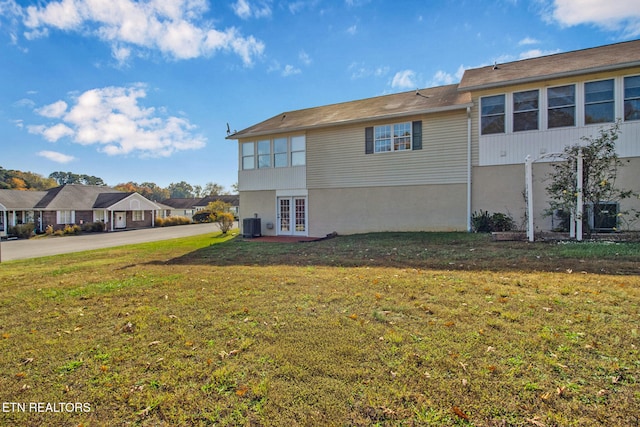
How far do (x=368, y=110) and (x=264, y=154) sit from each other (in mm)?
5755

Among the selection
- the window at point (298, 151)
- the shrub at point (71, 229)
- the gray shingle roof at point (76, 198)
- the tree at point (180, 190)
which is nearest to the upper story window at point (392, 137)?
the window at point (298, 151)

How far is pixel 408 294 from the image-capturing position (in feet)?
15.8

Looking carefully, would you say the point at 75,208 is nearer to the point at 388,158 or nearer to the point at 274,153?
the point at 274,153

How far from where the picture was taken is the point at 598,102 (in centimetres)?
1038

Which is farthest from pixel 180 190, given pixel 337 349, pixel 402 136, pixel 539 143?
pixel 337 349

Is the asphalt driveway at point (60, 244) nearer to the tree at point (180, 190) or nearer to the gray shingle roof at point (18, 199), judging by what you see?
the gray shingle roof at point (18, 199)

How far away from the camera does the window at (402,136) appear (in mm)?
13126

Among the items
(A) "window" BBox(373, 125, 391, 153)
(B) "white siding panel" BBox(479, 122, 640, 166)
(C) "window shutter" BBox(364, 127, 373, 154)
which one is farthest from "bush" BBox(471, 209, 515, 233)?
(C) "window shutter" BBox(364, 127, 373, 154)

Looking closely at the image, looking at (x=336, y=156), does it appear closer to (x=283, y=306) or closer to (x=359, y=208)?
(x=359, y=208)

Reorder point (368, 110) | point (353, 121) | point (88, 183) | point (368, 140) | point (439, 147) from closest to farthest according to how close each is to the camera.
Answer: point (439, 147), point (353, 121), point (368, 140), point (368, 110), point (88, 183)

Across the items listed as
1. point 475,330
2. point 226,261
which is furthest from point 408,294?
point 226,261

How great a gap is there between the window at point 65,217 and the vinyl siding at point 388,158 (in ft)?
106

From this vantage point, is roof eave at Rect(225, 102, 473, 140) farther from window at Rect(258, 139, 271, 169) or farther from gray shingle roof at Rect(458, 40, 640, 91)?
gray shingle roof at Rect(458, 40, 640, 91)

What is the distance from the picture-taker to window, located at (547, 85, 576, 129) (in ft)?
35.1
